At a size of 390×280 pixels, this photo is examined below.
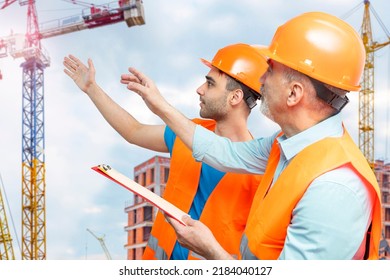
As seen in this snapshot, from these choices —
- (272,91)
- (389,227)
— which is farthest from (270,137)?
(389,227)

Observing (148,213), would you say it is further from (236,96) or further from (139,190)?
(139,190)

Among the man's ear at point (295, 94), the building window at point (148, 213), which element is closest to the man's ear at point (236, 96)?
the man's ear at point (295, 94)

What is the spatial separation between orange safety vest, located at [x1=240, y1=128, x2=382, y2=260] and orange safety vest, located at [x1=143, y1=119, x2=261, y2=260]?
70 cm

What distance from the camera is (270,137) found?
2479 millimetres

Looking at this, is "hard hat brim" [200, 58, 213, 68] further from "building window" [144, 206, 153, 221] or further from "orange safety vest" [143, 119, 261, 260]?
"building window" [144, 206, 153, 221]

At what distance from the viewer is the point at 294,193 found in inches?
74.7

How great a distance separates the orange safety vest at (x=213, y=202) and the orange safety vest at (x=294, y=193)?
0.70 m

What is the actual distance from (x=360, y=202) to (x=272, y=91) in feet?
1.66

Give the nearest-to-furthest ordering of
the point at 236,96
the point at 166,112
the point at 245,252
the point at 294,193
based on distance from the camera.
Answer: the point at 294,193 → the point at 245,252 → the point at 166,112 → the point at 236,96

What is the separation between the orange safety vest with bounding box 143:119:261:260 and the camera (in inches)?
109

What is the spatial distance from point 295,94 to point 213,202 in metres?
0.95

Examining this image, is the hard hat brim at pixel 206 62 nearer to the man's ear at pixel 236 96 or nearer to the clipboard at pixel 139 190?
the man's ear at pixel 236 96

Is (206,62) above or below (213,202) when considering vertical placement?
above

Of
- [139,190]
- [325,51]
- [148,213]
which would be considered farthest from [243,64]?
[148,213]
